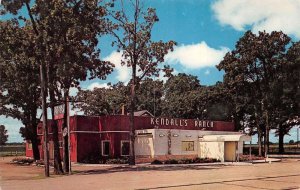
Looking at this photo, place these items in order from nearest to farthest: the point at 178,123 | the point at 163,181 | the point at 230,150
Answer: the point at 163,181
the point at 230,150
the point at 178,123

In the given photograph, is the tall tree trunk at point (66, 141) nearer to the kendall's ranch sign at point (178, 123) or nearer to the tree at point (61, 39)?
the tree at point (61, 39)

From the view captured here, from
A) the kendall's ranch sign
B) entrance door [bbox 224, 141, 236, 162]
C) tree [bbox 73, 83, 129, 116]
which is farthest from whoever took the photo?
the kendall's ranch sign

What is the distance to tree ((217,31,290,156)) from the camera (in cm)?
5581

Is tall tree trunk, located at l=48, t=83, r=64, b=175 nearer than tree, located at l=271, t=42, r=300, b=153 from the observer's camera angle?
Yes

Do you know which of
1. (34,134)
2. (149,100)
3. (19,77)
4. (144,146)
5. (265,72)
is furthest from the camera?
(149,100)

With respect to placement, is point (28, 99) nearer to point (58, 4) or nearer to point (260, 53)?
point (58, 4)

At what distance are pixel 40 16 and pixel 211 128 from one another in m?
28.5

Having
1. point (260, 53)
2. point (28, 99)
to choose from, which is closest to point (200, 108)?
point (260, 53)

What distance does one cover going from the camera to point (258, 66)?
57656 mm

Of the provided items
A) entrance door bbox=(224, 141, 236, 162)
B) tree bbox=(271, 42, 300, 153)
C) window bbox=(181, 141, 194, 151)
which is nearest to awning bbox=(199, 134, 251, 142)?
entrance door bbox=(224, 141, 236, 162)

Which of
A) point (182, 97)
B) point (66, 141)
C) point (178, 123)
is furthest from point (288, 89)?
point (66, 141)

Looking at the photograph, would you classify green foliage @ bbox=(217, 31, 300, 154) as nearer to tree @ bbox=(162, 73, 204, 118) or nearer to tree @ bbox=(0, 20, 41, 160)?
tree @ bbox=(162, 73, 204, 118)

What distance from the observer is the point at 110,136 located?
43.6 meters

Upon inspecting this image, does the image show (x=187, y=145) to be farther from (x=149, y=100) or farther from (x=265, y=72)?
(x=149, y=100)
